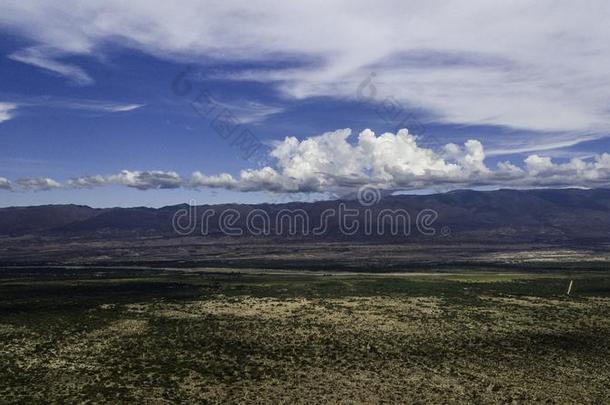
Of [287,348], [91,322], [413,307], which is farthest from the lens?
[413,307]

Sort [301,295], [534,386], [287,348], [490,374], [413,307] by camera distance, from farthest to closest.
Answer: [301,295]
[413,307]
[287,348]
[490,374]
[534,386]

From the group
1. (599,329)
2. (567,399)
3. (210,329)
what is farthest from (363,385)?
(599,329)

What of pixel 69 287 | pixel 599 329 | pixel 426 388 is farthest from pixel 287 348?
pixel 69 287

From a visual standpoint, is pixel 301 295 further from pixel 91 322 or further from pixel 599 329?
pixel 599 329

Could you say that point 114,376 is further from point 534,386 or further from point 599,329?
point 599,329

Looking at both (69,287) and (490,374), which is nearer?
(490,374)

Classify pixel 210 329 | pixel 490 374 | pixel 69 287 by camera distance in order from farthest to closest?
pixel 69 287, pixel 210 329, pixel 490 374
